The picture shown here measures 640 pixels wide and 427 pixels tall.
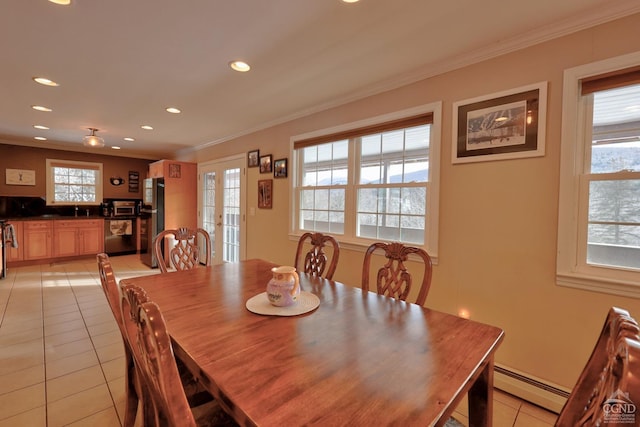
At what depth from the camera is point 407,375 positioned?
824 millimetres

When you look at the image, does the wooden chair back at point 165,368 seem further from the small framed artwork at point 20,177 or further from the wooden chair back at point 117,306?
the small framed artwork at point 20,177

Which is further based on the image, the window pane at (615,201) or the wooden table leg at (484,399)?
the window pane at (615,201)

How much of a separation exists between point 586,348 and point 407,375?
5.17 ft

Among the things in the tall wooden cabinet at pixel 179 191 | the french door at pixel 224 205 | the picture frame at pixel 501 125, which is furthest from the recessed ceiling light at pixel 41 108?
the picture frame at pixel 501 125

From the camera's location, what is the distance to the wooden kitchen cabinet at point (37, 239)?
16.5 feet

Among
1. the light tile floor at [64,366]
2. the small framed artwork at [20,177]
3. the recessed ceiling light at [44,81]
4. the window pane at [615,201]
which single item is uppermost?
the recessed ceiling light at [44,81]

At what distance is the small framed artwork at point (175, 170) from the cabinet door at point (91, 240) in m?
2.07

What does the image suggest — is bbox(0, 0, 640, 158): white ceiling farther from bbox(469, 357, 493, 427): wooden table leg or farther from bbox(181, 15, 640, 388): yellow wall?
bbox(469, 357, 493, 427): wooden table leg

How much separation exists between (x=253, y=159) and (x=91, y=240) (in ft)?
13.7

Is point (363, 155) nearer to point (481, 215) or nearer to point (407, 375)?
point (481, 215)

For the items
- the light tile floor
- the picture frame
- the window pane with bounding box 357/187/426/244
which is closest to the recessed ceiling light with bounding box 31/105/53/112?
the light tile floor

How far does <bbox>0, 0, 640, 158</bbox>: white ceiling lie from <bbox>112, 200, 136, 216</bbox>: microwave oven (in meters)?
3.17

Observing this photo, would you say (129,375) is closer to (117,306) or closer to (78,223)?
(117,306)

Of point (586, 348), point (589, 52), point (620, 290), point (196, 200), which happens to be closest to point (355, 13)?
point (589, 52)
